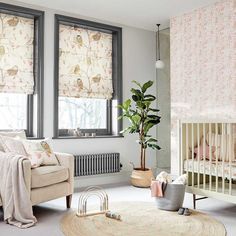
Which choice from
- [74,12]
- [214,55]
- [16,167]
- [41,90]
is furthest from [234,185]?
[74,12]

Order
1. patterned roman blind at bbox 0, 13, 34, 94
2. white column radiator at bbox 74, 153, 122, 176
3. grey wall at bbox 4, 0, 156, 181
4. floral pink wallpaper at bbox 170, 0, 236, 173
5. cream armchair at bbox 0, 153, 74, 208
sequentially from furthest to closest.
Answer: white column radiator at bbox 74, 153, 122, 176
grey wall at bbox 4, 0, 156, 181
patterned roman blind at bbox 0, 13, 34, 94
floral pink wallpaper at bbox 170, 0, 236, 173
cream armchair at bbox 0, 153, 74, 208

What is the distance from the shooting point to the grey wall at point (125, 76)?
4.46 metres

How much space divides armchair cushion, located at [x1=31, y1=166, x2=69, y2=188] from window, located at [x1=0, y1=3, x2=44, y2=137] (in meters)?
1.07

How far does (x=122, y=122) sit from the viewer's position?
17.0 feet

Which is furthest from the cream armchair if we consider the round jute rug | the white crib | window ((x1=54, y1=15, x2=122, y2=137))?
the white crib

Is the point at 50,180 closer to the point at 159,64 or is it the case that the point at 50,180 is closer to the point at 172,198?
the point at 172,198

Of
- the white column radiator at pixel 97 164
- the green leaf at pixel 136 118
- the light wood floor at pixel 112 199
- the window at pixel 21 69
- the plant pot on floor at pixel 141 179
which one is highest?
the window at pixel 21 69

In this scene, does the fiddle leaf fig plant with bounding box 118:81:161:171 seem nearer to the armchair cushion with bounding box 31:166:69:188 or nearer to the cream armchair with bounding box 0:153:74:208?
the cream armchair with bounding box 0:153:74:208

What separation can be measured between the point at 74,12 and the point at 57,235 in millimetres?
3183

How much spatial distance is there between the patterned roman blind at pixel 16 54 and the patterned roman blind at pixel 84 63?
17.7 inches

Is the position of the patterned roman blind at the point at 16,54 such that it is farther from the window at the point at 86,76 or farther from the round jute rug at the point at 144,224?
the round jute rug at the point at 144,224

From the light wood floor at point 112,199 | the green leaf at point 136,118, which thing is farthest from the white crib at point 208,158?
the green leaf at point 136,118

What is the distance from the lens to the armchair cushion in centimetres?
312

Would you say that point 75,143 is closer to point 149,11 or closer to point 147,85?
point 147,85
